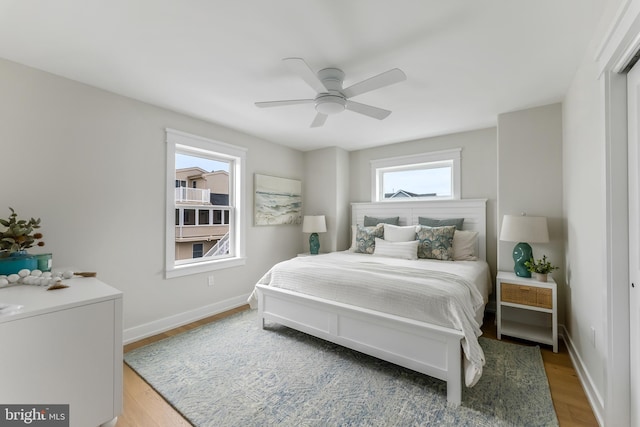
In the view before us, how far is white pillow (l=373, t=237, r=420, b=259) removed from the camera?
10.8ft

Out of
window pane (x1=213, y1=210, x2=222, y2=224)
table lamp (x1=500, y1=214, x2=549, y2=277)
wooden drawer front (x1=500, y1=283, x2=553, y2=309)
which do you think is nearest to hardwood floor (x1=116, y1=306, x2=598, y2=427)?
wooden drawer front (x1=500, y1=283, x2=553, y2=309)

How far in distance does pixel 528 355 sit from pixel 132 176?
13.2ft

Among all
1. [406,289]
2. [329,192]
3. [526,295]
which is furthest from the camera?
[329,192]

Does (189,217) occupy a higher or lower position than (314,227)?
higher

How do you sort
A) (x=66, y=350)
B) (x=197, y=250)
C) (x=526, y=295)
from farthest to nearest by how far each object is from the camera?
(x=197, y=250)
(x=526, y=295)
(x=66, y=350)

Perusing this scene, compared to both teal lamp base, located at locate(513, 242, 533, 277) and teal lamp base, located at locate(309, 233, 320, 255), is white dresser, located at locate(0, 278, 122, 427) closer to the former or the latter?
teal lamp base, located at locate(309, 233, 320, 255)

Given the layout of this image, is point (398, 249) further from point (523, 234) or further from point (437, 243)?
point (523, 234)

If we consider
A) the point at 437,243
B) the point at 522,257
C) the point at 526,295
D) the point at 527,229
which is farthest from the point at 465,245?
the point at 526,295

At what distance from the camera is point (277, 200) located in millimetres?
4270

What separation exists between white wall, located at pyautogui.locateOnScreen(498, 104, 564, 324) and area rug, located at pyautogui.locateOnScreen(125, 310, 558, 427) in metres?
1.01

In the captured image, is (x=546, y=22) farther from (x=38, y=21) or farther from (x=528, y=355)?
(x=38, y=21)

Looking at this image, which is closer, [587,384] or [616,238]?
[616,238]

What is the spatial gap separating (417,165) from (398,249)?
153cm

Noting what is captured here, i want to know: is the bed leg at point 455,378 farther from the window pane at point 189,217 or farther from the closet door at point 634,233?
the window pane at point 189,217
